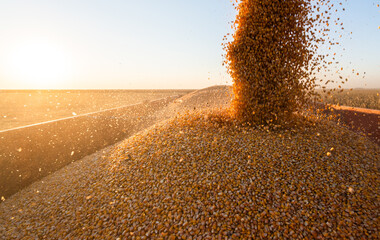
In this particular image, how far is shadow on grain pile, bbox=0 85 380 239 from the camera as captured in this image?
9.52ft

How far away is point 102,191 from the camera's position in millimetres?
3859

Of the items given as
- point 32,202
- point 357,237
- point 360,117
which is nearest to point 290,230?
point 357,237

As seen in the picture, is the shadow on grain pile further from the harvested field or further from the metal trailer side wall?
the harvested field

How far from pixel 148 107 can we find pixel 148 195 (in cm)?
964

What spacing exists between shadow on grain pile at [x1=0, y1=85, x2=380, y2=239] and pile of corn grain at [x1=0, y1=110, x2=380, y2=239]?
2 centimetres

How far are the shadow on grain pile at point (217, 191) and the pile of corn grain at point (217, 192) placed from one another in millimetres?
15

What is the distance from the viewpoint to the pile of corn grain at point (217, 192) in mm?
2895

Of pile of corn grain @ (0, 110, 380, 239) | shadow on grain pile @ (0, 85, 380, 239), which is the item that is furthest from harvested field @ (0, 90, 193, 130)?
shadow on grain pile @ (0, 85, 380, 239)

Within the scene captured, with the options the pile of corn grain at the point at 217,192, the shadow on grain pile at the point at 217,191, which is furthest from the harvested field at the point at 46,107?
the shadow on grain pile at the point at 217,191

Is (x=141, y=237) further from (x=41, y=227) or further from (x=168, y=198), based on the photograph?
(x=41, y=227)

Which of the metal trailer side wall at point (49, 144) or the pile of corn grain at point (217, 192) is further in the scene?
the metal trailer side wall at point (49, 144)

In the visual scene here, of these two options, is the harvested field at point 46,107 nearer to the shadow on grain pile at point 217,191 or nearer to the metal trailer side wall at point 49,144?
the metal trailer side wall at point 49,144

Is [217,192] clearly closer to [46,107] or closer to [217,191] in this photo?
[217,191]

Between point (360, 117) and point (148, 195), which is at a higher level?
point (360, 117)
